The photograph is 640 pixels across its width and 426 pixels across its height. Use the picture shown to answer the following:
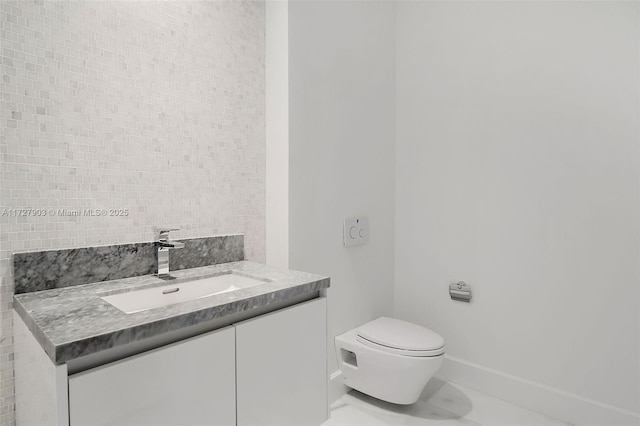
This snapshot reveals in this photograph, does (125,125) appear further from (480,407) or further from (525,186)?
(480,407)

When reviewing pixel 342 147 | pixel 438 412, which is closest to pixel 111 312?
pixel 342 147

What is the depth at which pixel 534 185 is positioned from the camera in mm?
1838

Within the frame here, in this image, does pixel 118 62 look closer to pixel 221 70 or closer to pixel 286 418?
pixel 221 70

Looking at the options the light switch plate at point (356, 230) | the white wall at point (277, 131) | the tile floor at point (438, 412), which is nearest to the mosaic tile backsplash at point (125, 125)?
the white wall at point (277, 131)

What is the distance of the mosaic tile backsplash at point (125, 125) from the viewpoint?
3.37 ft

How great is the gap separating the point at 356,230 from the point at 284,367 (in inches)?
41.3

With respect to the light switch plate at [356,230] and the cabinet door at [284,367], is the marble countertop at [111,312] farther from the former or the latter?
the light switch plate at [356,230]

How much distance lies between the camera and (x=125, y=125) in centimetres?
124

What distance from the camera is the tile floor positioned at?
1743mm

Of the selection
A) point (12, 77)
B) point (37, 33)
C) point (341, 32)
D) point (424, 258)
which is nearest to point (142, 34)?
point (37, 33)

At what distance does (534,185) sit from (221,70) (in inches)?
61.3

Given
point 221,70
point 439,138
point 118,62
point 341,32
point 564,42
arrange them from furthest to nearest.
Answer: point 439,138 → point 341,32 → point 564,42 → point 221,70 → point 118,62

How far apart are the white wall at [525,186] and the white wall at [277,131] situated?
95 cm

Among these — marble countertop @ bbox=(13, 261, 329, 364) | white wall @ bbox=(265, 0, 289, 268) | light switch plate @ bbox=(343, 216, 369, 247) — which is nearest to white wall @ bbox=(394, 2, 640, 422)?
light switch plate @ bbox=(343, 216, 369, 247)
